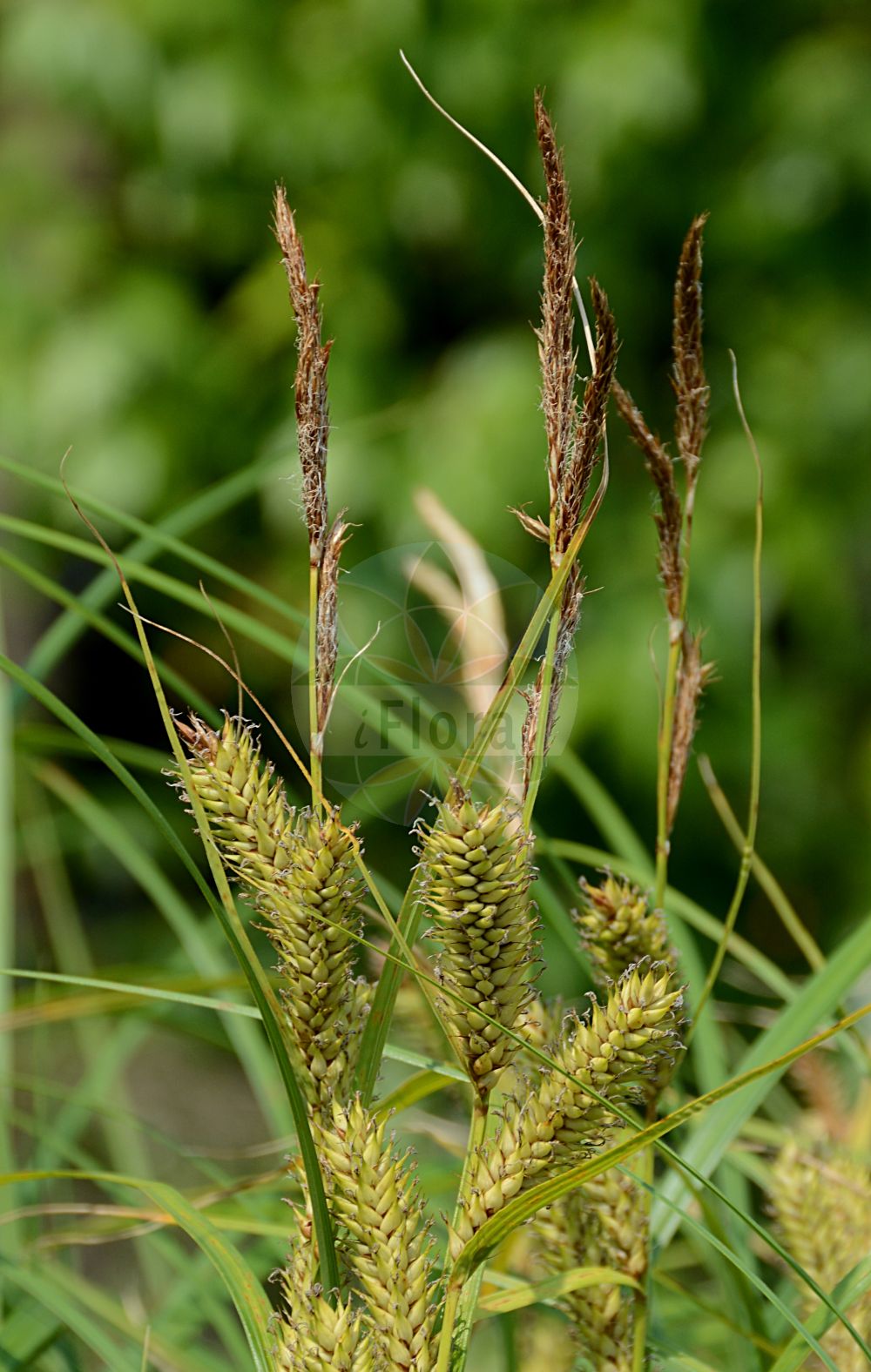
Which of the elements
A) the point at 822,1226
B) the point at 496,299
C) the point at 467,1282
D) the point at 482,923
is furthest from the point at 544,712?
the point at 496,299

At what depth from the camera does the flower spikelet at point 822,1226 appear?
0.48m

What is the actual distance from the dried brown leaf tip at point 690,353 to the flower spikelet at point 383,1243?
227 millimetres

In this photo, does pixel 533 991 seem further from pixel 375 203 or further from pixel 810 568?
pixel 375 203

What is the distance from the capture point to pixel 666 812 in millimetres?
422

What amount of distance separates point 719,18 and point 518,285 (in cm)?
52

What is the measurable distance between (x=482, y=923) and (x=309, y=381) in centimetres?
15

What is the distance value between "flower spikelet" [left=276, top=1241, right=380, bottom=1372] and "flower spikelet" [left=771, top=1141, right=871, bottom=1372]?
24cm

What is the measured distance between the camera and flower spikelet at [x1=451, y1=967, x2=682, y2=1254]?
320mm

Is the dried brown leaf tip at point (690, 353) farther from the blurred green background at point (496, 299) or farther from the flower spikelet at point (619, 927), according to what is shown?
the blurred green background at point (496, 299)

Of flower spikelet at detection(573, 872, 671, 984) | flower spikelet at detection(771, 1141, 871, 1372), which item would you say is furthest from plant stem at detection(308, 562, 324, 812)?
flower spikelet at detection(771, 1141, 871, 1372)

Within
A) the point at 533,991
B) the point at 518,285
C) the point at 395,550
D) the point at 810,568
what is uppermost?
the point at 518,285

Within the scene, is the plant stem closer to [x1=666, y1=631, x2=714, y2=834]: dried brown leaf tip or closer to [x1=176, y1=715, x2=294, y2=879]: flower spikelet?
[x1=176, y1=715, x2=294, y2=879]: flower spikelet

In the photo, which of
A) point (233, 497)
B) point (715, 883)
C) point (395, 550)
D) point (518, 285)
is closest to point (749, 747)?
point (715, 883)

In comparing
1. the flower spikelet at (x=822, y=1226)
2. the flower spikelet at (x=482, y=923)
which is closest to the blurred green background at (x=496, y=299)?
the flower spikelet at (x=822, y=1226)
